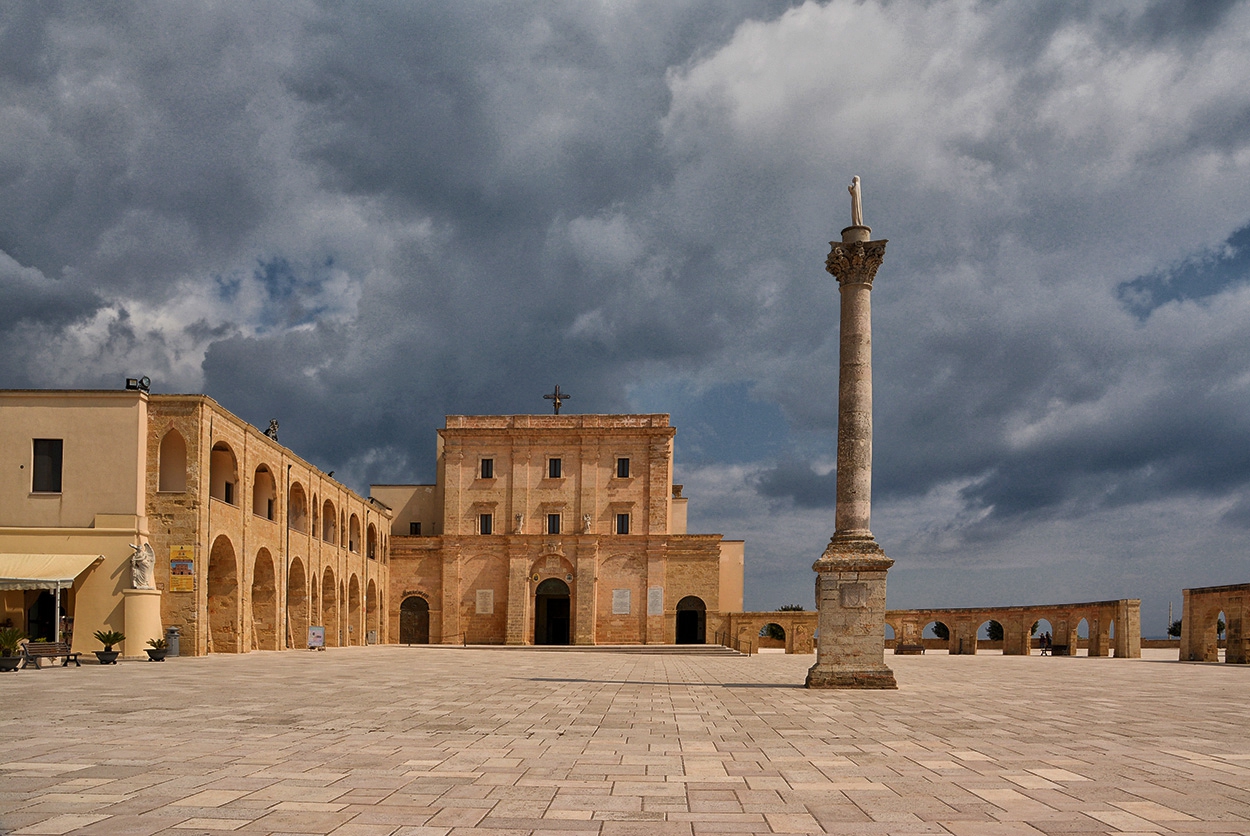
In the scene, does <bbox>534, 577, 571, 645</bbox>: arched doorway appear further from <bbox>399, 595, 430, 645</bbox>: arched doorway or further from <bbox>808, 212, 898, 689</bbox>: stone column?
<bbox>808, 212, 898, 689</bbox>: stone column

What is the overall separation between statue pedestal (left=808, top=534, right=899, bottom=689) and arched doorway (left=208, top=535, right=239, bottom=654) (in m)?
20.4

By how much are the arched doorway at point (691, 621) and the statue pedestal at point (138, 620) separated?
31767 mm

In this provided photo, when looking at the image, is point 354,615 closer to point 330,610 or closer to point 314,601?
A: point 330,610

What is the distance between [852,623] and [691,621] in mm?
35801

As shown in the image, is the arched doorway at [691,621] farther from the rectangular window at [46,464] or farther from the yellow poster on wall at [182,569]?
the rectangular window at [46,464]

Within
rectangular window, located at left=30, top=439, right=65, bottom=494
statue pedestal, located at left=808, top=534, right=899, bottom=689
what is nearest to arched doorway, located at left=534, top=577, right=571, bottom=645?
rectangular window, located at left=30, top=439, right=65, bottom=494

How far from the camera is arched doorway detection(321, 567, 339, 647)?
44781mm

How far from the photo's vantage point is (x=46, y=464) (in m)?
27.7

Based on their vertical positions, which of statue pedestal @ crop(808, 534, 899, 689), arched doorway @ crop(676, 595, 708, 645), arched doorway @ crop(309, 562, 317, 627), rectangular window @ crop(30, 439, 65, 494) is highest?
rectangular window @ crop(30, 439, 65, 494)

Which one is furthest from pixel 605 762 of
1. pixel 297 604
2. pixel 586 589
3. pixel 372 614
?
pixel 372 614

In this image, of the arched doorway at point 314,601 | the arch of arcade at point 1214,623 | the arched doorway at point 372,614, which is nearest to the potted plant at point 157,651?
the arched doorway at point 314,601

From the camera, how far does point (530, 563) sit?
181 ft

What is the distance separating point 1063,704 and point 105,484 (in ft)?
81.5

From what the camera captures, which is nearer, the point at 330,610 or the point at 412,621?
the point at 330,610
